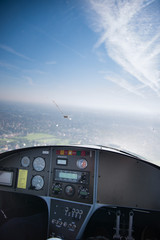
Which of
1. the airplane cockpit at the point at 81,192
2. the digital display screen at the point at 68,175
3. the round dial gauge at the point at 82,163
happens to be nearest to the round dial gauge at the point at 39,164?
the airplane cockpit at the point at 81,192

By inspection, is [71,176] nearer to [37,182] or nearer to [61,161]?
[61,161]

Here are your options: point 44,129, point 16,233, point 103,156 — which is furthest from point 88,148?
point 16,233

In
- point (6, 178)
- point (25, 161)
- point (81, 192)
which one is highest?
point (25, 161)

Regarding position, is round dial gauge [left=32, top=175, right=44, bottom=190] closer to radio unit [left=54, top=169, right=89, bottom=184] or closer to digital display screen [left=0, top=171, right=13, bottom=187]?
radio unit [left=54, top=169, right=89, bottom=184]

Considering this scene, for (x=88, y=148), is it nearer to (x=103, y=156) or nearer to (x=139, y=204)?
(x=103, y=156)

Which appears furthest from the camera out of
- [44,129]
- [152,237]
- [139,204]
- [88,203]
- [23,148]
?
[44,129]

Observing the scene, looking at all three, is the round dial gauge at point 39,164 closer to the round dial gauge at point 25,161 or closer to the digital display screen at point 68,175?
the round dial gauge at point 25,161

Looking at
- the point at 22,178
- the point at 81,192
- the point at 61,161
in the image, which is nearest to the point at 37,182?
the point at 22,178
